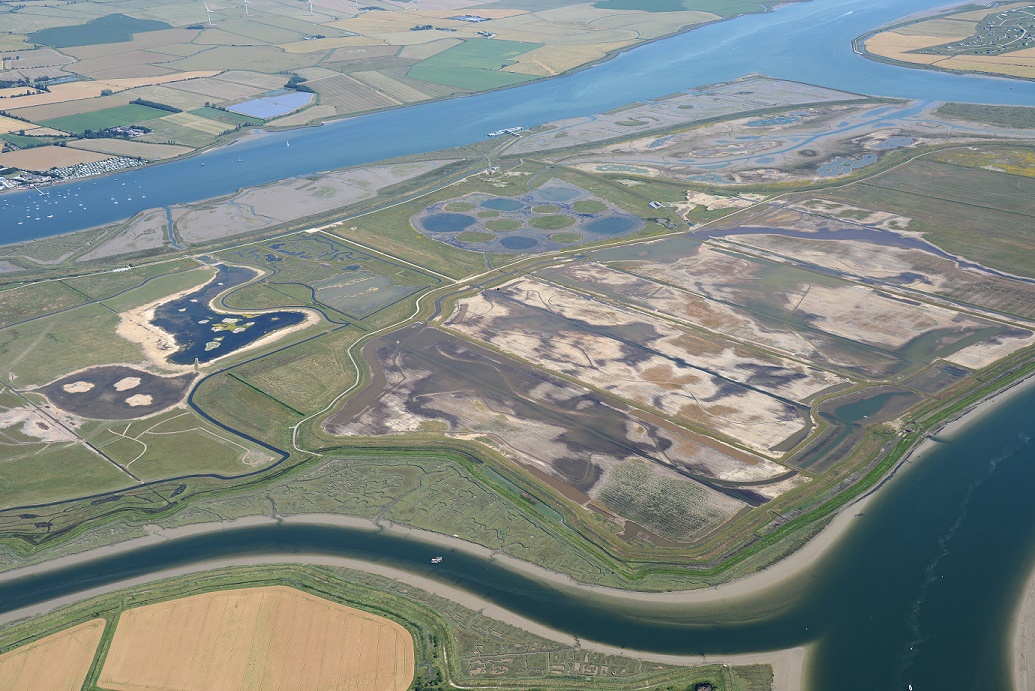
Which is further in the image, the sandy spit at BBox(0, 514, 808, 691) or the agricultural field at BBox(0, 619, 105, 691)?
the agricultural field at BBox(0, 619, 105, 691)

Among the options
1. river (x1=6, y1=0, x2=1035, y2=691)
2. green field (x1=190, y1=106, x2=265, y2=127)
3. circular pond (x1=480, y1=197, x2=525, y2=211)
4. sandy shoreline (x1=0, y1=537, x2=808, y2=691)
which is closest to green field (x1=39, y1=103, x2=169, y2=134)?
green field (x1=190, y1=106, x2=265, y2=127)

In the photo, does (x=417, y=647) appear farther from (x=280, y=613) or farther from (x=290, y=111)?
(x=290, y=111)

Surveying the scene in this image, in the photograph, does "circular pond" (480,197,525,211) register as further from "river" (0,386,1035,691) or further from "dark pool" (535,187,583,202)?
"river" (0,386,1035,691)

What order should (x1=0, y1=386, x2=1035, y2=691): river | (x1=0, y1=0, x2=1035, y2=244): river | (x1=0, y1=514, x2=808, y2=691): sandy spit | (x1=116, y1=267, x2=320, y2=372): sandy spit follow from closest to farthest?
(x1=0, y1=514, x2=808, y2=691): sandy spit, (x1=0, y1=386, x2=1035, y2=691): river, (x1=116, y1=267, x2=320, y2=372): sandy spit, (x1=0, y1=0, x2=1035, y2=244): river

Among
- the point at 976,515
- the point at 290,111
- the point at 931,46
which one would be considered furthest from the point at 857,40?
the point at 976,515

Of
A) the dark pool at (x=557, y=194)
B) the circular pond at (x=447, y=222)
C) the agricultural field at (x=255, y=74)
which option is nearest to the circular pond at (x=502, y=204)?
the dark pool at (x=557, y=194)

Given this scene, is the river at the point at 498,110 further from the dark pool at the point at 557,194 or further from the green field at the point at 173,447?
the green field at the point at 173,447
